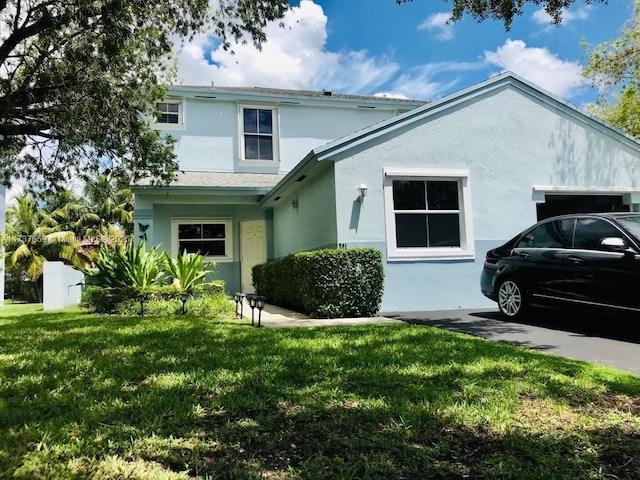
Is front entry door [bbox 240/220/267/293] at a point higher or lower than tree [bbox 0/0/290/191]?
lower

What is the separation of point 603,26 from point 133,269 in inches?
653

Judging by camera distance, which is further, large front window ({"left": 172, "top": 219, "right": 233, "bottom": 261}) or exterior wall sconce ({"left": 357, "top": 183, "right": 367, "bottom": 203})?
large front window ({"left": 172, "top": 219, "right": 233, "bottom": 261})

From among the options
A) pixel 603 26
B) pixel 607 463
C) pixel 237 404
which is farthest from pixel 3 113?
pixel 603 26

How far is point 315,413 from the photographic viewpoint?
127 inches

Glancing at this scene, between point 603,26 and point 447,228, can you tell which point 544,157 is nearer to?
point 447,228

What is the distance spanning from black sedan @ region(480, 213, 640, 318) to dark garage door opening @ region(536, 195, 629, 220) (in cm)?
453

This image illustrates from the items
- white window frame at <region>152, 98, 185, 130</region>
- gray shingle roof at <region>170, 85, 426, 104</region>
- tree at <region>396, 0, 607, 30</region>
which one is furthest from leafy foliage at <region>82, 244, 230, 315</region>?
gray shingle roof at <region>170, 85, 426, 104</region>

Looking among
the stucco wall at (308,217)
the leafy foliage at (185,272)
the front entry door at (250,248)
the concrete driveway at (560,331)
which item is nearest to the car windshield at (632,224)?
the concrete driveway at (560,331)

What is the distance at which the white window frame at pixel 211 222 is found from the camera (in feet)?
49.9

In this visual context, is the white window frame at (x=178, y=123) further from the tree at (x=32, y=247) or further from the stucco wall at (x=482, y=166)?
the tree at (x=32, y=247)

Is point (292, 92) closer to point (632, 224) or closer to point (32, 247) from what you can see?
point (632, 224)

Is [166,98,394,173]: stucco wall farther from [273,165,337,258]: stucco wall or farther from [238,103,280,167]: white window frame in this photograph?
[273,165,337,258]: stucco wall

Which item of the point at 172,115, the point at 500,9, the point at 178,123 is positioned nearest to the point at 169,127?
the point at 178,123

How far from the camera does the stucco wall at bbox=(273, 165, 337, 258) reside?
976 cm
